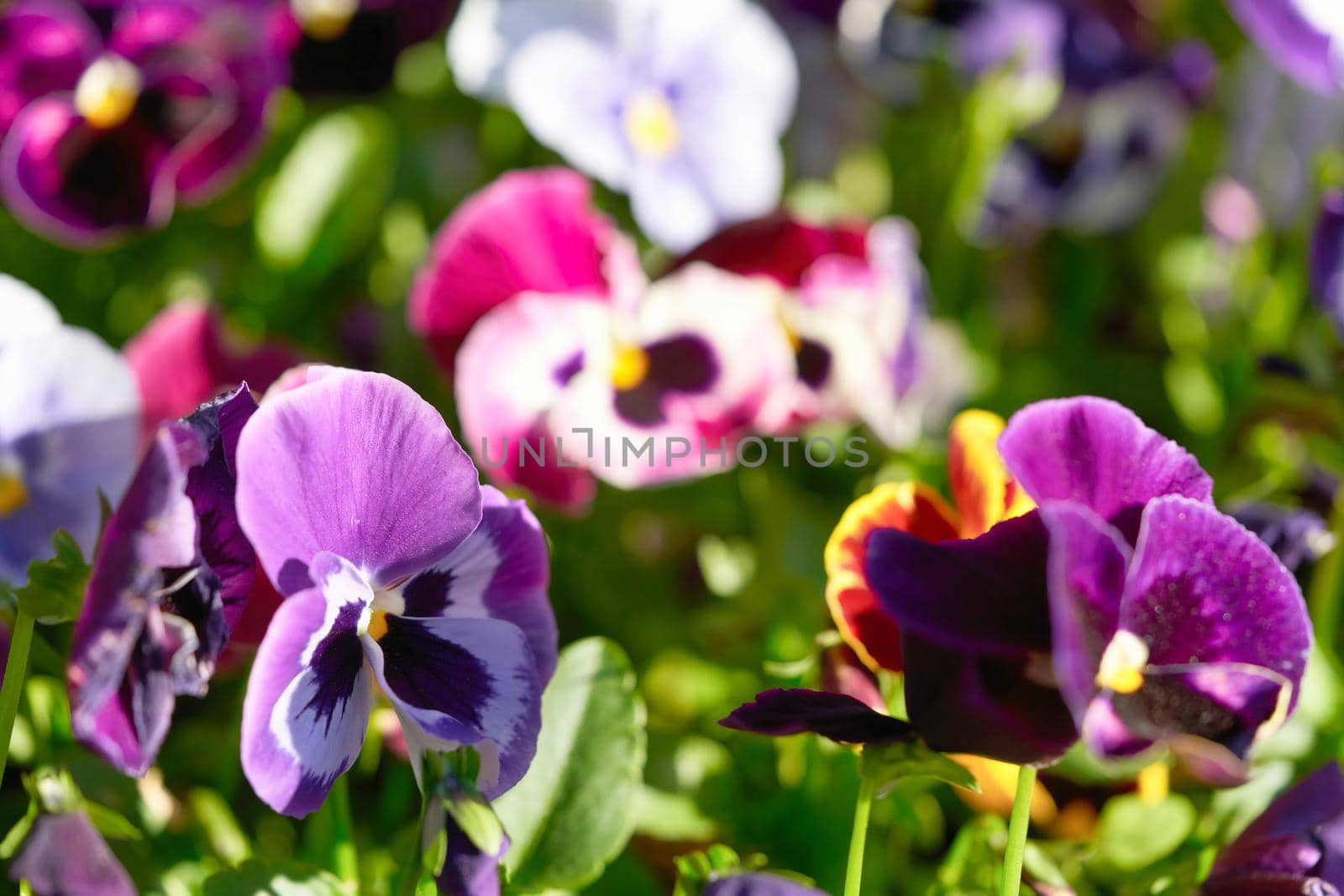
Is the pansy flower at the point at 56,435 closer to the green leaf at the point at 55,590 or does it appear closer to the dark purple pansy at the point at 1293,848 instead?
the green leaf at the point at 55,590

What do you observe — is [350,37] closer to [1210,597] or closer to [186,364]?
[186,364]

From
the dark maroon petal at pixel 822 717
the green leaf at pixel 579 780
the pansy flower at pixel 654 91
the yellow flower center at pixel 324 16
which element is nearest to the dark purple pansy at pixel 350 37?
the yellow flower center at pixel 324 16

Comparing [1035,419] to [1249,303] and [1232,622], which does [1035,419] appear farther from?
[1249,303]

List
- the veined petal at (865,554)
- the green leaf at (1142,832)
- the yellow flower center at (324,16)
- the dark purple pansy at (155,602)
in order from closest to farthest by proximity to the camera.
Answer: the dark purple pansy at (155,602) < the veined petal at (865,554) < the green leaf at (1142,832) < the yellow flower center at (324,16)

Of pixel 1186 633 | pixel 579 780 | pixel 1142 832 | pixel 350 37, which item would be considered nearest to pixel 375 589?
pixel 579 780

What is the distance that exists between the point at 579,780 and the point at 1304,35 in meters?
0.66

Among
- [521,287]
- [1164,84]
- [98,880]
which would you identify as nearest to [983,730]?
[98,880]

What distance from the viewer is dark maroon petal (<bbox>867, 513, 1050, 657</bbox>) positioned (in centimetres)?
42

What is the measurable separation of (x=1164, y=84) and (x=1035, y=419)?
31.7 inches

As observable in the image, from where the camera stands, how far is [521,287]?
2.39 feet

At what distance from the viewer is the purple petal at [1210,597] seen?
0.40m

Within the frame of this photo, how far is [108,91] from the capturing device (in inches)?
32.0

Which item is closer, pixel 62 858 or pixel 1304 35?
pixel 62 858

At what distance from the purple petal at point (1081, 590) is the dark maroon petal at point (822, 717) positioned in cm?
6
